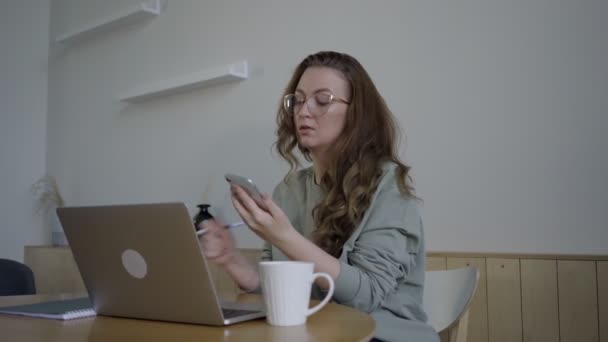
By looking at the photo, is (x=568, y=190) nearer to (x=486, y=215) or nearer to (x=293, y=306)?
(x=486, y=215)

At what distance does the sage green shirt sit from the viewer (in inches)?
41.6

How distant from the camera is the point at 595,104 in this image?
63.5 inches

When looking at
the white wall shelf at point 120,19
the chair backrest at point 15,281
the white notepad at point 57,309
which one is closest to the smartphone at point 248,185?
the white notepad at point 57,309

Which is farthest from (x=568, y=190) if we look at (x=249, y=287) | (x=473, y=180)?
(x=249, y=287)

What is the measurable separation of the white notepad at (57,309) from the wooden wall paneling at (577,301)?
124cm

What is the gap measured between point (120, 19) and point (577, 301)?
2.45 m

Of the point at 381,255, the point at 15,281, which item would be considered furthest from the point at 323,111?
the point at 15,281

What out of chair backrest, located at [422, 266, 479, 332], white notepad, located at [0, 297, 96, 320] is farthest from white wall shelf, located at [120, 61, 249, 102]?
white notepad, located at [0, 297, 96, 320]

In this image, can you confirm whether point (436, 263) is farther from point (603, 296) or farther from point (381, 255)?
point (381, 255)

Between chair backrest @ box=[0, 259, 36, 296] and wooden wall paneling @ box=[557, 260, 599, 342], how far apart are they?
159 cm

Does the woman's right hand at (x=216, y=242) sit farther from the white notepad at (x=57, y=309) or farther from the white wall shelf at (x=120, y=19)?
the white wall shelf at (x=120, y=19)

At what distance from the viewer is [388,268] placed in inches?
43.5

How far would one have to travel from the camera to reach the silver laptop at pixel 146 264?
0.77m

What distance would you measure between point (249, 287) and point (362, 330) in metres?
0.55
